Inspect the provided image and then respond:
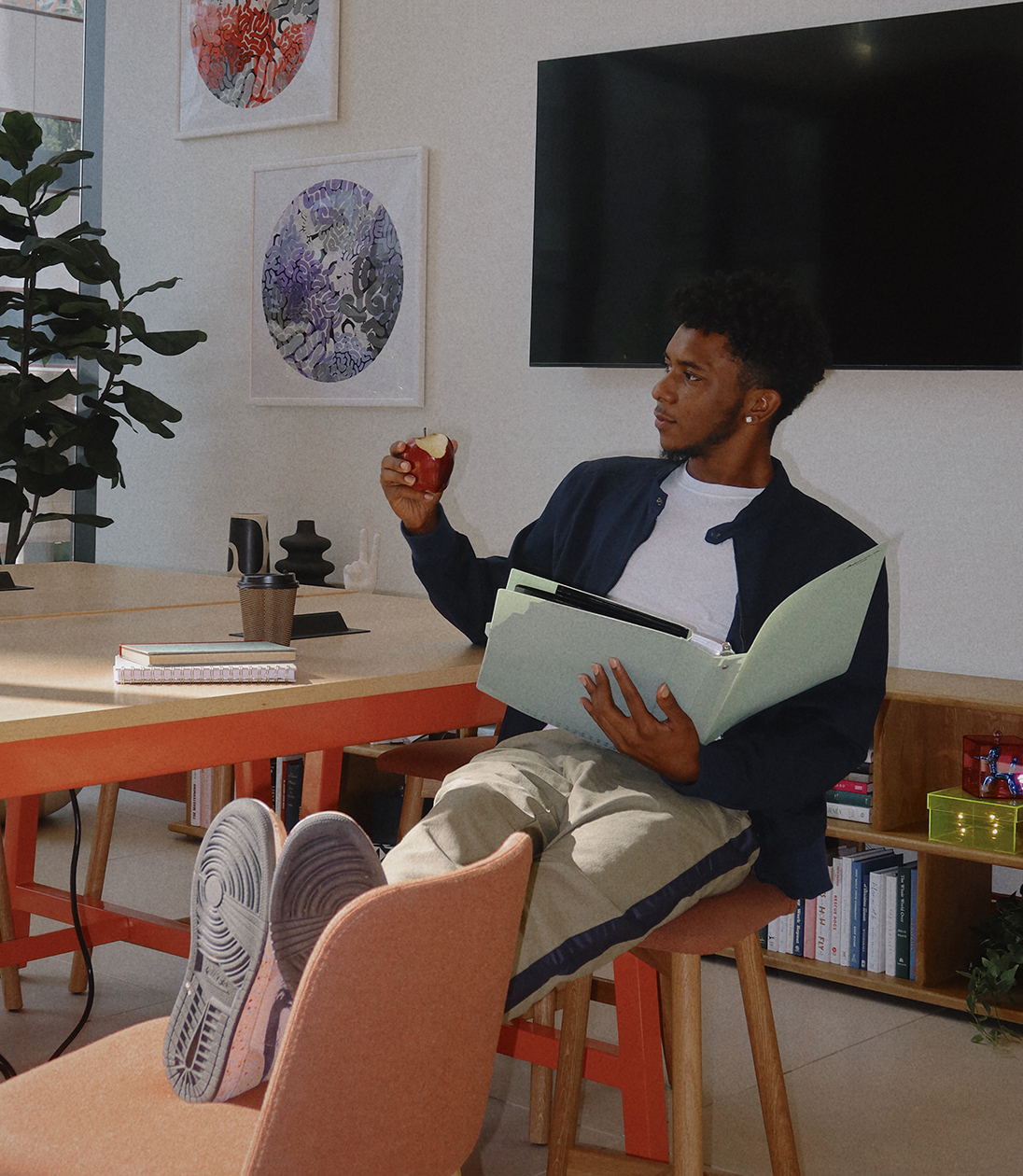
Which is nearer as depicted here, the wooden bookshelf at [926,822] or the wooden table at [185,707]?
the wooden table at [185,707]

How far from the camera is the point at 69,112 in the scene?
15.6 ft

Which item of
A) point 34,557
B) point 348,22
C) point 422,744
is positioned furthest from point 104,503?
point 422,744

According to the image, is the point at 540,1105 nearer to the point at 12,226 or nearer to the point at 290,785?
the point at 290,785

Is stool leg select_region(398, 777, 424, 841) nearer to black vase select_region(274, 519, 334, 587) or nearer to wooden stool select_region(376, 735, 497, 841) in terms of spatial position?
wooden stool select_region(376, 735, 497, 841)

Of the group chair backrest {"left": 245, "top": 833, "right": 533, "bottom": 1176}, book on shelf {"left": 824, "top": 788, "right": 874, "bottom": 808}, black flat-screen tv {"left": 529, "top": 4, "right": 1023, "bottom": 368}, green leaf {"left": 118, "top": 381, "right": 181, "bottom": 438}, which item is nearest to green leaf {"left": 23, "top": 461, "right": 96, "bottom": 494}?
green leaf {"left": 118, "top": 381, "right": 181, "bottom": 438}

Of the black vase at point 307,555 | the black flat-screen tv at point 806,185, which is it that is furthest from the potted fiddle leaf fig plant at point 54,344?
the black flat-screen tv at point 806,185

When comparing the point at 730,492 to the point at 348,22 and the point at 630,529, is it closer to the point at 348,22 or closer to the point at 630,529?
the point at 630,529

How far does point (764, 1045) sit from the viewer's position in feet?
5.57

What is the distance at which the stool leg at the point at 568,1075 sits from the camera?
67.8 inches

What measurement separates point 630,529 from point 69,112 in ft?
11.7

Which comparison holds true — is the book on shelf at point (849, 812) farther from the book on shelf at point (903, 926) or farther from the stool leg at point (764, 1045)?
the stool leg at point (764, 1045)

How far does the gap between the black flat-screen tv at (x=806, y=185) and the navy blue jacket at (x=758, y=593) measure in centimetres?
127

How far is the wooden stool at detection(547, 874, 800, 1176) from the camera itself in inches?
58.1

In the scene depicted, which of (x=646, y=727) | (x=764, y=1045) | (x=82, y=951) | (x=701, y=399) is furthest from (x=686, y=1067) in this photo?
(x=82, y=951)
